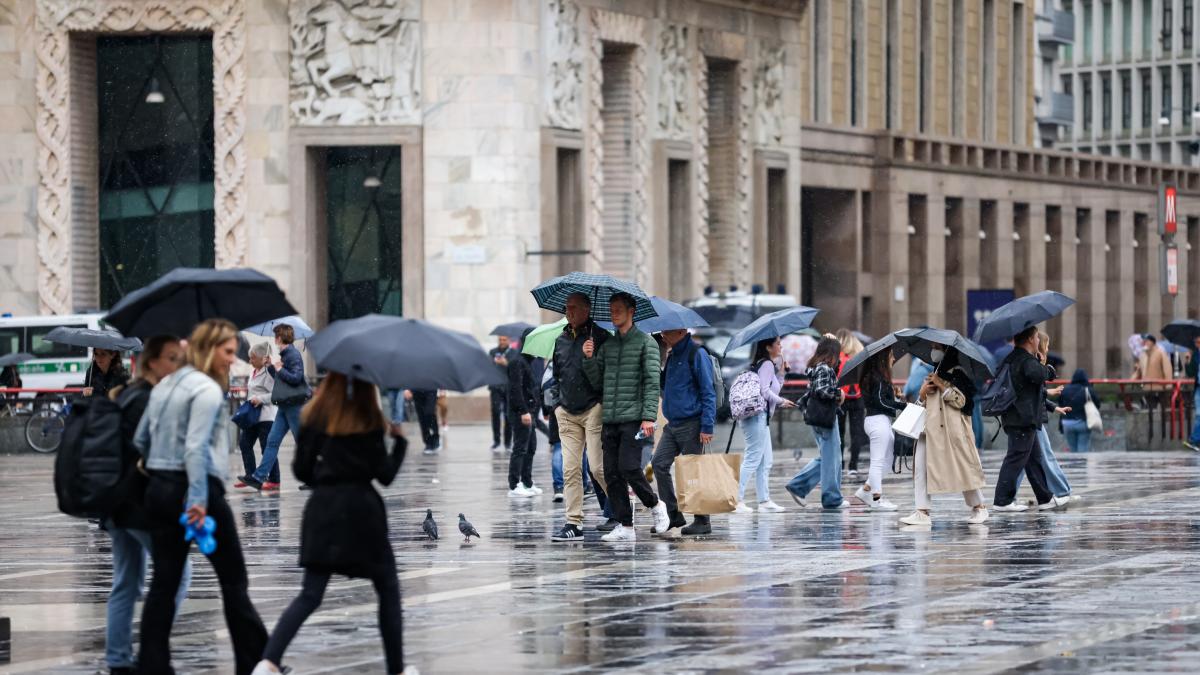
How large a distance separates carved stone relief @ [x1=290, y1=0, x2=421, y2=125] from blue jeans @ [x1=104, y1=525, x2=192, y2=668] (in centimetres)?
3415

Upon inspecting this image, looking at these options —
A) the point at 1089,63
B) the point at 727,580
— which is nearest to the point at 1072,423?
the point at 727,580

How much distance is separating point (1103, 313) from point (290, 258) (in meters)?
39.8

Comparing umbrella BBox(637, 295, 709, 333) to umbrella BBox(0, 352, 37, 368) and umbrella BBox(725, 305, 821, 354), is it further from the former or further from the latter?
umbrella BBox(0, 352, 37, 368)

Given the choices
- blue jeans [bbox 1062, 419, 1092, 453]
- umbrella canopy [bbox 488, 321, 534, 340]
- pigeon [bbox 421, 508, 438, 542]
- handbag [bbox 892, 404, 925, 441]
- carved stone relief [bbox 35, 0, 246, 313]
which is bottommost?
blue jeans [bbox 1062, 419, 1092, 453]

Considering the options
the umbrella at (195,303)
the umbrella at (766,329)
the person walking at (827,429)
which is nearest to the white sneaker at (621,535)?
the umbrella at (766,329)

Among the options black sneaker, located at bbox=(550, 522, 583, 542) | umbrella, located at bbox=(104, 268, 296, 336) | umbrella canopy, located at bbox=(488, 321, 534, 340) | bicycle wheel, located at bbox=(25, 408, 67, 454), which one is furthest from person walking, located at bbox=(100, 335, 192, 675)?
bicycle wheel, located at bbox=(25, 408, 67, 454)

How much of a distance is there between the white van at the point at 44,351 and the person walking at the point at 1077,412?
640 inches

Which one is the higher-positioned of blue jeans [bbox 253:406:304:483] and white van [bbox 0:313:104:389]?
white van [bbox 0:313:104:389]

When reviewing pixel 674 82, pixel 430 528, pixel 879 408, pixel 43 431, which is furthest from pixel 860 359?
pixel 674 82

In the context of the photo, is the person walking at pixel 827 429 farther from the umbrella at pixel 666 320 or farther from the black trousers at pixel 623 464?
the black trousers at pixel 623 464

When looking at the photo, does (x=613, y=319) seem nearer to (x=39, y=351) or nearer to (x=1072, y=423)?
(x=1072, y=423)

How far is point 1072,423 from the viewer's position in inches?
1361

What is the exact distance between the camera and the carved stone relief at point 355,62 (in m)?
45.4

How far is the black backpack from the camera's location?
11.2 metres
